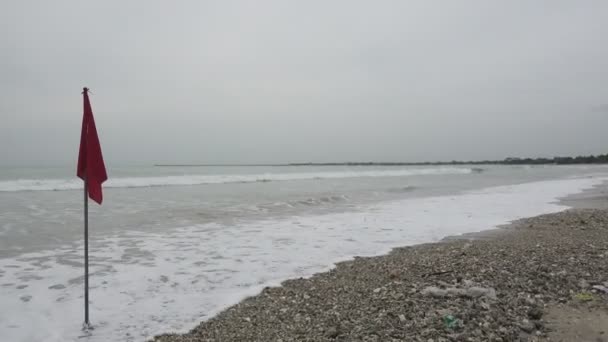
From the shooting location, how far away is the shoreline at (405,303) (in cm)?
390

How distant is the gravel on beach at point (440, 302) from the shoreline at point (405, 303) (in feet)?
0.03

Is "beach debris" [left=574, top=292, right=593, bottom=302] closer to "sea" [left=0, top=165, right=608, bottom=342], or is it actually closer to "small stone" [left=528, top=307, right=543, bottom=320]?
"small stone" [left=528, top=307, right=543, bottom=320]

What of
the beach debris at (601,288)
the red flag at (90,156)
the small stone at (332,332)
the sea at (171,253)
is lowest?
the sea at (171,253)

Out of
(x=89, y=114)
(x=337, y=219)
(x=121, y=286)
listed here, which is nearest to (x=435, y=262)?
(x=121, y=286)

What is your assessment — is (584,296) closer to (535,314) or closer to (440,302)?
(535,314)

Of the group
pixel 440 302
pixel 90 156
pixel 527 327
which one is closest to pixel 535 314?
pixel 527 327

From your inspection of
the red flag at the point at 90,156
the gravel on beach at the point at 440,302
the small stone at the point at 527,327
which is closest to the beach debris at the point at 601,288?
the gravel on beach at the point at 440,302

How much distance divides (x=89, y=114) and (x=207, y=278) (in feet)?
11.3

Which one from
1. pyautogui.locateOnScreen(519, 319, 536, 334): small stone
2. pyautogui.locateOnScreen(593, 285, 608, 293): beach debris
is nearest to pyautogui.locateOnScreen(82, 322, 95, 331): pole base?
pyautogui.locateOnScreen(519, 319, 536, 334): small stone

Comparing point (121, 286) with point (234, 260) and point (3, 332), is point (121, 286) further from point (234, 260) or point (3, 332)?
point (234, 260)

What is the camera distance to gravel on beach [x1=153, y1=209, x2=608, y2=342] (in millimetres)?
3849

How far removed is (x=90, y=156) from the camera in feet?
14.6

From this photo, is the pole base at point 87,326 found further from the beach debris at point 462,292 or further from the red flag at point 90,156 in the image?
the beach debris at point 462,292

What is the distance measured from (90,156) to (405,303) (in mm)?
4004
